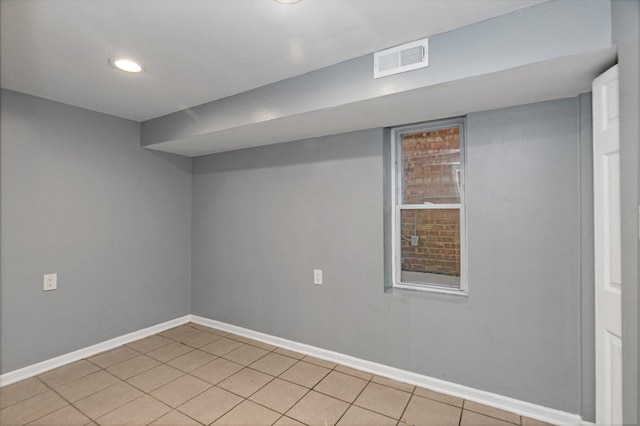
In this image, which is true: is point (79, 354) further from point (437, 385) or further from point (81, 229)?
point (437, 385)

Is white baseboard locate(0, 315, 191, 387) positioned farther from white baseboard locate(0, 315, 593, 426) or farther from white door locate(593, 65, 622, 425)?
white door locate(593, 65, 622, 425)

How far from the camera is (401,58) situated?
1919mm

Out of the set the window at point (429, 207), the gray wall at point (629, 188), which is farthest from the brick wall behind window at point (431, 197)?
the gray wall at point (629, 188)

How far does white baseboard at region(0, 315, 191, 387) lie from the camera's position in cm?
258

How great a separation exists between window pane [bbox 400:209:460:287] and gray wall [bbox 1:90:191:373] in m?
2.74

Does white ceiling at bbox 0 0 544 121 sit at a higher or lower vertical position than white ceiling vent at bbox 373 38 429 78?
higher

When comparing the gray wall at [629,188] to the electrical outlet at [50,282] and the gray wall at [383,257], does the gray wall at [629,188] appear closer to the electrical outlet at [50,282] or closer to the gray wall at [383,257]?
the gray wall at [383,257]

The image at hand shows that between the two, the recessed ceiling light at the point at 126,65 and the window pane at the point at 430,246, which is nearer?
the recessed ceiling light at the point at 126,65

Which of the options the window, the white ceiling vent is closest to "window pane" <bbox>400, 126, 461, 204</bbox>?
the window

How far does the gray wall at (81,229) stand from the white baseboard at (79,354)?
0.05 metres

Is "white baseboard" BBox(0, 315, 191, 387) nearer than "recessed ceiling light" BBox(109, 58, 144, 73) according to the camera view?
No

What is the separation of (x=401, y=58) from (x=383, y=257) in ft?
4.98

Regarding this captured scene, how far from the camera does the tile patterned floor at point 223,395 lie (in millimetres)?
2121

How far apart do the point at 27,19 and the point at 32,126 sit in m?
1.42
